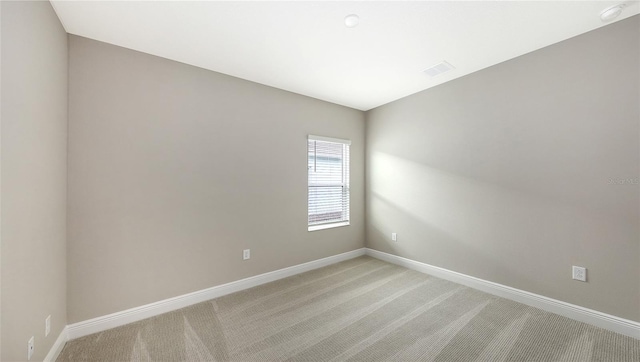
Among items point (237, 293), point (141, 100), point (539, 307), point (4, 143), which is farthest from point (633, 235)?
point (141, 100)

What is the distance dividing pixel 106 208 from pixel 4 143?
3.53ft

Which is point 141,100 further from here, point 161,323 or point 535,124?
point 535,124

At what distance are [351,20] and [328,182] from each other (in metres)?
2.33

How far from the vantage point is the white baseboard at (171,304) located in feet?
6.78

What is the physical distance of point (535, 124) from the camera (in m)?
2.48

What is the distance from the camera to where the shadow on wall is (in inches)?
85.5

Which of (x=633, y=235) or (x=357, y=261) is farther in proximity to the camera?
(x=357, y=261)

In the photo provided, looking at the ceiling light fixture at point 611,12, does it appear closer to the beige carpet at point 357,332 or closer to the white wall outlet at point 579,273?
the white wall outlet at point 579,273

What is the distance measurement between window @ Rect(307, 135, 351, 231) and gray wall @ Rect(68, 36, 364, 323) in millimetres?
247

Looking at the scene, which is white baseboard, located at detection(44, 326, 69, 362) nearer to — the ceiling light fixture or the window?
the window

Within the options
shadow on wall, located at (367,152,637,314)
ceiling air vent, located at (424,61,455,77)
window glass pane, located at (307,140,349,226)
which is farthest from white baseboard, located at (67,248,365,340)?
ceiling air vent, located at (424,61,455,77)

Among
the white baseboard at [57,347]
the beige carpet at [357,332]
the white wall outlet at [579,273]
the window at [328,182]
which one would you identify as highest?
the window at [328,182]

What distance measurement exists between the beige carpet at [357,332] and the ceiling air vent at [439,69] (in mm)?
2595

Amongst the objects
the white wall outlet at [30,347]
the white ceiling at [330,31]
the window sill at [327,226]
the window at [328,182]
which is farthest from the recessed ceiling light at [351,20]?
the white wall outlet at [30,347]
